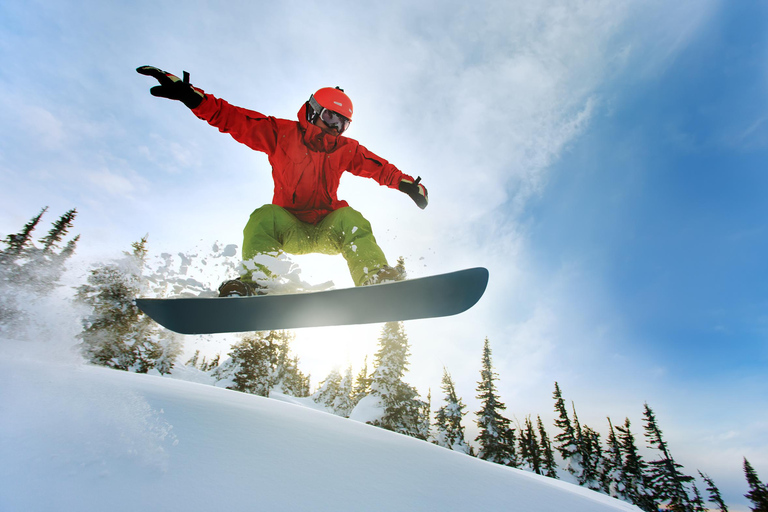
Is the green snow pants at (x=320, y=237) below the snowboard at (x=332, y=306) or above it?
above

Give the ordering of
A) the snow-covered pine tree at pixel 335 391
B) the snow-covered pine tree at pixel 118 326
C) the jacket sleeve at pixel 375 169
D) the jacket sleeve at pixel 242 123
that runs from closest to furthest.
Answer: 1. the jacket sleeve at pixel 242 123
2. the jacket sleeve at pixel 375 169
3. the snow-covered pine tree at pixel 118 326
4. the snow-covered pine tree at pixel 335 391

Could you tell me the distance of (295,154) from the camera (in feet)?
13.4

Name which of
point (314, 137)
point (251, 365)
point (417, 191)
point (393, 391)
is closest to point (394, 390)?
point (393, 391)

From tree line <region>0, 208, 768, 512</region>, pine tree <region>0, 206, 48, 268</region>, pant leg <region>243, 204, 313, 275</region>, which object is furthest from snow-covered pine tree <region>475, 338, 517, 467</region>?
pine tree <region>0, 206, 48, 268</region>

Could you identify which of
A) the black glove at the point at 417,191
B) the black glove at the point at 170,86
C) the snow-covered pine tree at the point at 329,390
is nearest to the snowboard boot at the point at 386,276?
the black glove at the point at 417,191

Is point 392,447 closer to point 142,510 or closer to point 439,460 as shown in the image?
point 439,460

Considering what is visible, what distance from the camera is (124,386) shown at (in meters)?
3.46

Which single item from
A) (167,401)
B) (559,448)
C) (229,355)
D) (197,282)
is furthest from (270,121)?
(559,448)

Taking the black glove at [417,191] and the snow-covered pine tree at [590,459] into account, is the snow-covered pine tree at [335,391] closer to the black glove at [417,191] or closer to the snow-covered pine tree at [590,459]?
the snow-covered pine tree at [590,459]

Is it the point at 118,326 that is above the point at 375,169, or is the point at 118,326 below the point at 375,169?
above

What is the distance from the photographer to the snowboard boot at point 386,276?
344 cm

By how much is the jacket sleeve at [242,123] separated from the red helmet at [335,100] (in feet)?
2.28

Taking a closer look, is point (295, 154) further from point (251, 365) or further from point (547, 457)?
point (547, 457)

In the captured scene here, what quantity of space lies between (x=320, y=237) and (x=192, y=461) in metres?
2.51
